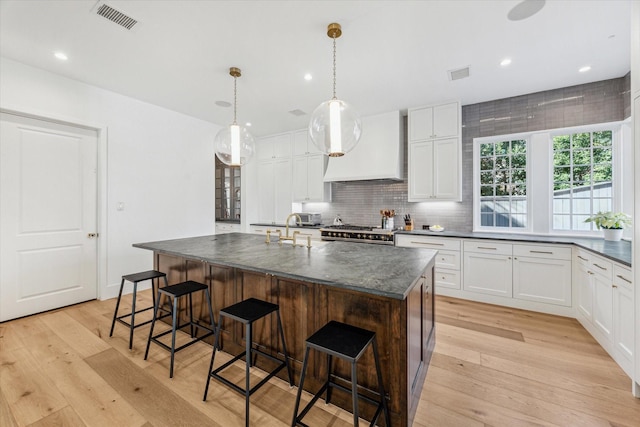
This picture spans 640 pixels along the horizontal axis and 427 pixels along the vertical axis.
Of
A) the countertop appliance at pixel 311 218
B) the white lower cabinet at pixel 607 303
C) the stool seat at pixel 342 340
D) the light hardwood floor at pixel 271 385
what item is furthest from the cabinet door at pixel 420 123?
the stool seat at pixel 342 340

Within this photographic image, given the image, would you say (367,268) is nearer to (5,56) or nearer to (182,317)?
(182,317)

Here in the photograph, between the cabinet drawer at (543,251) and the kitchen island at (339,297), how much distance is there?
1.74 meters

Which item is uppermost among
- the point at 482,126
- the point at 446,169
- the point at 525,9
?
the point at 525,9

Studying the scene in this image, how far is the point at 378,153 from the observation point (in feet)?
14.7

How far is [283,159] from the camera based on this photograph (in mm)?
5691

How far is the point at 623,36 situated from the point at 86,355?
224 inches

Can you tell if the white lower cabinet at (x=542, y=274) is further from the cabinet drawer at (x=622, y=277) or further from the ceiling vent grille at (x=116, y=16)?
the ceiling vent grille at (x=116, y=16)

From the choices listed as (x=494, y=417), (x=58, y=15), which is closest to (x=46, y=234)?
(x=58, y=15)

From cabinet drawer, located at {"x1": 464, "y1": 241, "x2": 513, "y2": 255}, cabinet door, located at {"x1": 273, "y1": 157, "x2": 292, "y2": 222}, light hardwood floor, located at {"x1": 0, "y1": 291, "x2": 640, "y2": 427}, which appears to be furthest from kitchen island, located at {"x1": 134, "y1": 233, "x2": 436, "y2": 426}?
cabinet door, located at {"x1": 273, "y1": 157, "x2": 292, "y2": 222}

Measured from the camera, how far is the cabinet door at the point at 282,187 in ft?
18.5

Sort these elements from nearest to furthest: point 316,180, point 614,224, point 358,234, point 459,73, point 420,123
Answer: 1. point 614,224
2. point 459,73
3. point 420,123
4. point 358,234
5. point 316,180

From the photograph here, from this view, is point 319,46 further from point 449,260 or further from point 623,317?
point 623,317

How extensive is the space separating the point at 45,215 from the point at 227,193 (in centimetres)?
366

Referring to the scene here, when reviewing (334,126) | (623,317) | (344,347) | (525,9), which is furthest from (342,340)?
(525,9)
